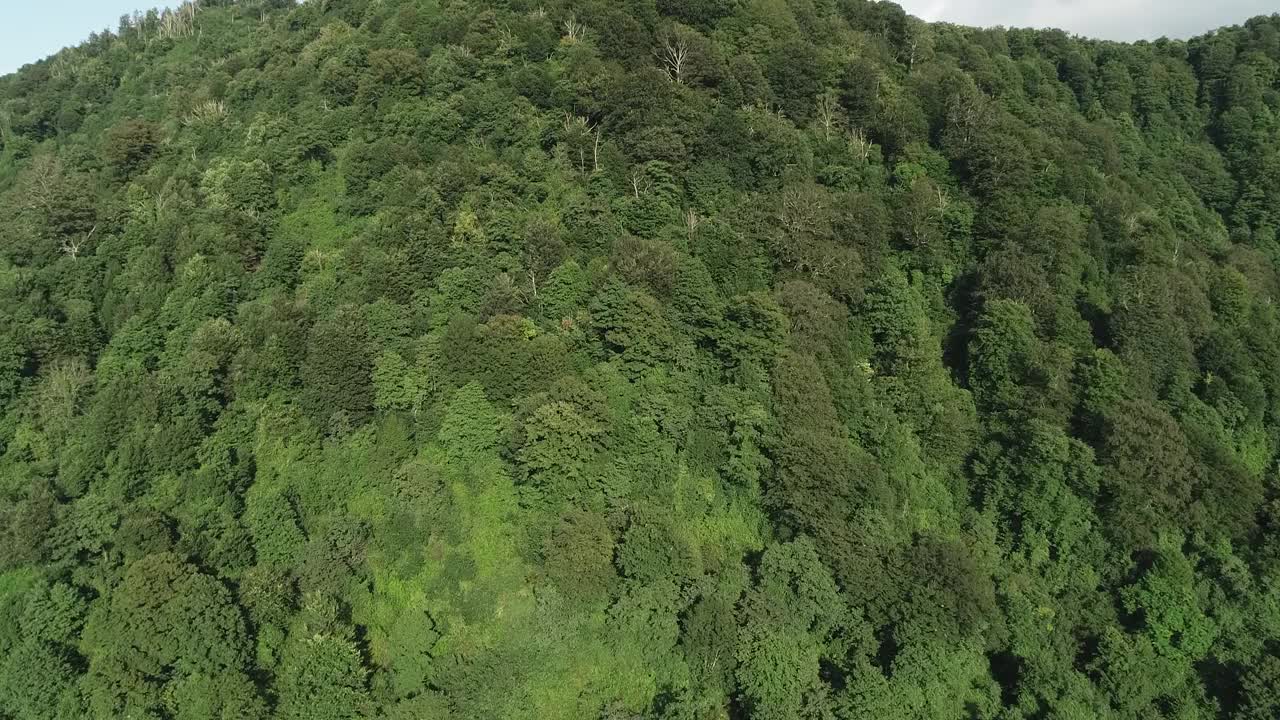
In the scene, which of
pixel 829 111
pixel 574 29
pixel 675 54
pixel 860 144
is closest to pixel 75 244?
pixel 574 29

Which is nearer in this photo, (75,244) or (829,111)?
(75,244)

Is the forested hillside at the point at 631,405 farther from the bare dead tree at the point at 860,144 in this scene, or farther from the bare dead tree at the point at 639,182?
the bare dead tree at the point at 860,144

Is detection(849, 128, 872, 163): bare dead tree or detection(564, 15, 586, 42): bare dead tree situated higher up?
detection(564, 15, 586, 42): bare dead tree

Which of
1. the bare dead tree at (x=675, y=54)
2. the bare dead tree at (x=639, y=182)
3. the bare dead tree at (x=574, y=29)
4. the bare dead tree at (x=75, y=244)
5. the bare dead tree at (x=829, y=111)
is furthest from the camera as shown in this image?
the bare dead tree at (x=574, y=29)

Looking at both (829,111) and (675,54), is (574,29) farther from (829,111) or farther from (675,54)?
(829,111)

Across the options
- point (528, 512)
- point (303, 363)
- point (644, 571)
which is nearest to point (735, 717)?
A: point (644, 571)

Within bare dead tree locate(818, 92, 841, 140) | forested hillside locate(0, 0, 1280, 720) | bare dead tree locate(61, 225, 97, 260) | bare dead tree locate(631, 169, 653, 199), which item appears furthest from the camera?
bare dead tree locate(818, 92, 841, 140)

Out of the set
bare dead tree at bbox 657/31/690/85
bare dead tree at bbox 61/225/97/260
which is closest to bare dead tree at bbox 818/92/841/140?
bare dead tree at bbox 657/31/690/85

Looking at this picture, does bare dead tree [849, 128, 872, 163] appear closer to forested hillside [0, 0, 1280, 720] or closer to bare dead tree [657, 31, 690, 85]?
forested hillside [0, 0, 1280, 720]

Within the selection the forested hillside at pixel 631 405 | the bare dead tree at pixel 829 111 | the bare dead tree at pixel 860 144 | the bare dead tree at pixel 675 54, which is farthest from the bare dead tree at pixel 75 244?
the bare dead tree at pixel 860 144
